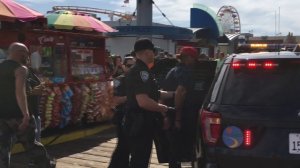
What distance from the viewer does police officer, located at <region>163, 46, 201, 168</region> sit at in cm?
577

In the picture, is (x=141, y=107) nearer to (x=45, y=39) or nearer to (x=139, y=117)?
(x=139, y=117)

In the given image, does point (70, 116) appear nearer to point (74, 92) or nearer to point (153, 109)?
point (74, 92)

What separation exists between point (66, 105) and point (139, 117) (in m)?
4.02

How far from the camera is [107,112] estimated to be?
32.7 feet

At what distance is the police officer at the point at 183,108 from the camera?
5.77 m

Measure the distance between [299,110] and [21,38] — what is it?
221 inches

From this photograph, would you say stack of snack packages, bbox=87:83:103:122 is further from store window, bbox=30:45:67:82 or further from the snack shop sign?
the snack shop sign

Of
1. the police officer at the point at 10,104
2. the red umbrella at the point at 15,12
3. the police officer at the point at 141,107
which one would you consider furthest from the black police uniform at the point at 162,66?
the police officer at the point at 141,107

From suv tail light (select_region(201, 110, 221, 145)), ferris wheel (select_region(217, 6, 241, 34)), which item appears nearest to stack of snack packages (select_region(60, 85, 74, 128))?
suv tail light (select_region(201, 110, 221, 145))

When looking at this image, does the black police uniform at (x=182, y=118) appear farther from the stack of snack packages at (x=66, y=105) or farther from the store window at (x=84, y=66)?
the store window at (x=84, y=66)

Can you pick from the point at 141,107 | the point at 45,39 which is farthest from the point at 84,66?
the point at 141,107

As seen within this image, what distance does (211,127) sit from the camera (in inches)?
144

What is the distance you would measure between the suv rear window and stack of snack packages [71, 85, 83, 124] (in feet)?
17.8

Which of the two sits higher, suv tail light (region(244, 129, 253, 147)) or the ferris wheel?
the ferris wheel
